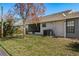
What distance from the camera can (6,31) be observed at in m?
13.0

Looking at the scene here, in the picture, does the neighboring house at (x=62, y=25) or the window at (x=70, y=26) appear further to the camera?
the window at (x=70, y=26)

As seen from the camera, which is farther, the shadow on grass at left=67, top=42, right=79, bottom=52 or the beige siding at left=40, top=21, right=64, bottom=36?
the beige siding at left=40, top=21, right=64, bottom=36

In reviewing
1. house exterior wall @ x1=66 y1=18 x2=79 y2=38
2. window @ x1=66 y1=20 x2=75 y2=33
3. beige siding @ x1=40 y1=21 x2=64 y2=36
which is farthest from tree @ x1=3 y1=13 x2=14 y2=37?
window @ x1=66 y1=20 x2=75 y2=33

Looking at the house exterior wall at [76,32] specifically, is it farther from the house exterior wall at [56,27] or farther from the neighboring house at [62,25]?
the house exterior wall at [56,27]

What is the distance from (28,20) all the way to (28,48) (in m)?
3.00

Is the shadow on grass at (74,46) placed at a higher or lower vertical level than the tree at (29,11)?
lower

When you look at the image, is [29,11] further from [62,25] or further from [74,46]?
[74,46]

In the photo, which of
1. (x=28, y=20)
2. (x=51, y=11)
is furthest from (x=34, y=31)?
(x=51, y=11)

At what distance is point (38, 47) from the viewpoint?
34.0 feet

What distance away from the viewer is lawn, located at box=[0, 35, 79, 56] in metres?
9.08

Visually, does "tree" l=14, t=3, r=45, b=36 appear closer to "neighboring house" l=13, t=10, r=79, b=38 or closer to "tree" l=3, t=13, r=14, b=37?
"tree" l=3, t=13, r=14, b=37

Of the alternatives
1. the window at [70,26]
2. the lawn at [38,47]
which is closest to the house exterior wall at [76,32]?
the window at [70,26]

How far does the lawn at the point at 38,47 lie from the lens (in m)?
9.08

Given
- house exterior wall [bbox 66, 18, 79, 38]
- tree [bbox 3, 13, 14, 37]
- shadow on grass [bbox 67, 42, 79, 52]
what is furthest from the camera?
house exterior wall [bbox 66, 18, 79, 38]
